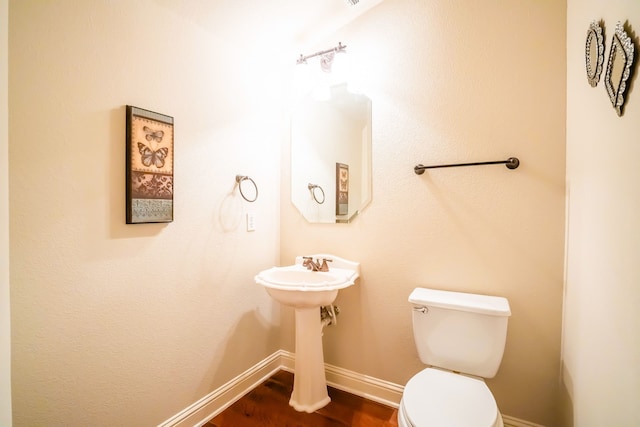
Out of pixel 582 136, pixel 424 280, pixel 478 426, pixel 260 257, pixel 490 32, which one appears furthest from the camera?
pixel 260 257

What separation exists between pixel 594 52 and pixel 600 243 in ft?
2.07

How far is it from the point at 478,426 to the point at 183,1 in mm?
2223

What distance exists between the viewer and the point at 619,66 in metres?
0.76

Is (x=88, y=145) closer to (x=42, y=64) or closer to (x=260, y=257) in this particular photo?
(x=42, y=64)

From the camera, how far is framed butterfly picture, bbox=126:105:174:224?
1.27 meters

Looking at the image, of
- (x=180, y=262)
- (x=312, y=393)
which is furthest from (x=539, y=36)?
(x=312, y=393)

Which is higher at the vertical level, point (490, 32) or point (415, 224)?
point (490, 32)

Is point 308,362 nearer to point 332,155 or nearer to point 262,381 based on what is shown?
point 262,381

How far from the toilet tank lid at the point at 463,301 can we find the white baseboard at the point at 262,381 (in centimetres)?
66

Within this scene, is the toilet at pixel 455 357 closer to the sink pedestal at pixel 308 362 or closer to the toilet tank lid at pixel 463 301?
the toilet tank lid at pixel 463 301

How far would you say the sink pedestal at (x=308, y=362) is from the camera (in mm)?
1737

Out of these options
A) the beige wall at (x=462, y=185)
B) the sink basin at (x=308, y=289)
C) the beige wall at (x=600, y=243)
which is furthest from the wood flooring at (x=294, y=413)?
the beige wall at (x=600, y=243)

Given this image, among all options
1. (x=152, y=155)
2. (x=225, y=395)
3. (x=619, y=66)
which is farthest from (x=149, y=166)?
(x=619, y=66)

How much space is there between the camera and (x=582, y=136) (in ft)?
3.75
